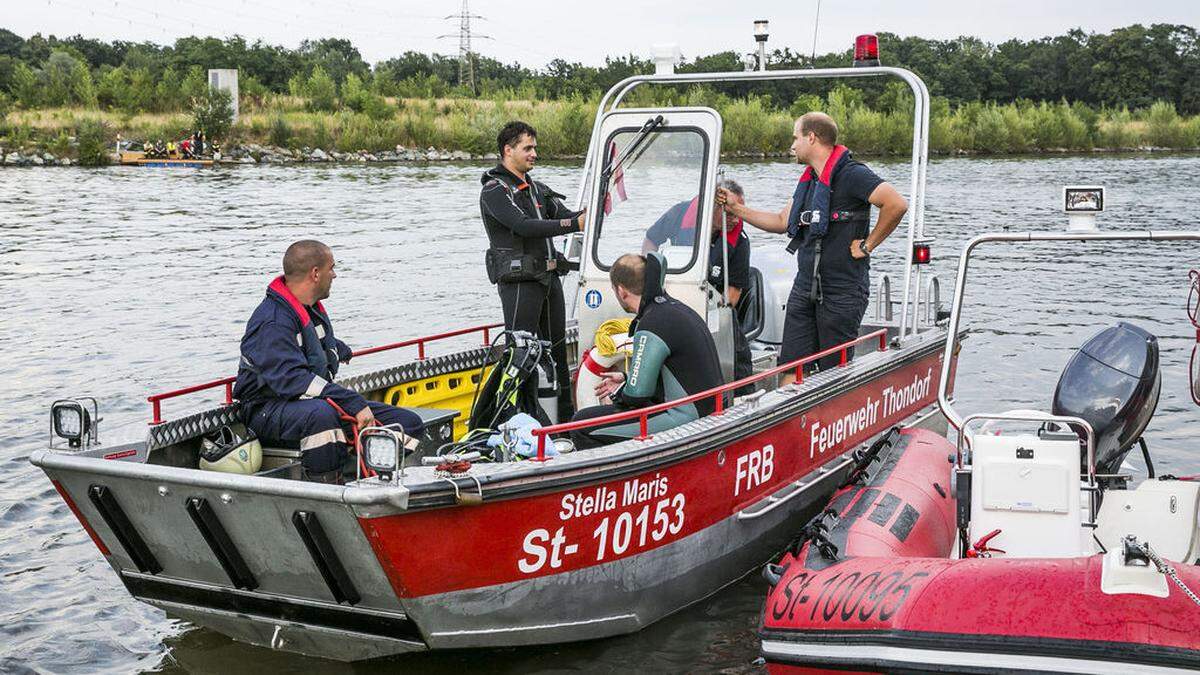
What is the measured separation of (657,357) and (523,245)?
1.65 meters

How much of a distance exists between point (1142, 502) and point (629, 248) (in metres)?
2.84

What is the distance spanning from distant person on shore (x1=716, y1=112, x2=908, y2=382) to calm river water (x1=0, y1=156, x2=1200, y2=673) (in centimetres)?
158

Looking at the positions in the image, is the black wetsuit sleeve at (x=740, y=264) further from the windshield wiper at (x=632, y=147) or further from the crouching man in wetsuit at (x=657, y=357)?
the crouching man in wetsuit at (x=657, y=357)

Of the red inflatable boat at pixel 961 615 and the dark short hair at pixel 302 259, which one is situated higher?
the dark short hair at pixel 302 259

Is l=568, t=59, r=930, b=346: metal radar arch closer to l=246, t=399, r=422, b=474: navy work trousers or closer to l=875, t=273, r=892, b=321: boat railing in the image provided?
l=875, t=273, r=892, b=321: boat railing

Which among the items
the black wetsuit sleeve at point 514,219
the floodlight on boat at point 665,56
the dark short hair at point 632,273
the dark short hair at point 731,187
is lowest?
the dark short hair at point 632,273

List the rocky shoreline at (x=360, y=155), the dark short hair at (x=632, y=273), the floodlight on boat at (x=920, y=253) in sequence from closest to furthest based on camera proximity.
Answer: the dark short hair at (x=632, y=273)
the floodlight on boat at (x=920, y=253)
the rocky shoreline at (x=360, y=155)

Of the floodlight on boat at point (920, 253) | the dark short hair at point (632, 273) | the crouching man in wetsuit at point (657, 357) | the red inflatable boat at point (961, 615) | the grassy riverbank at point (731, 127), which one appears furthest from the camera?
the grassy riverbank at point (731, 127)

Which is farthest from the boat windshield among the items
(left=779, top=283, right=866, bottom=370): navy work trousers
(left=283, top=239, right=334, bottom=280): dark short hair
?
(left=283, top=239, right=334, bottom=280): dark short hair

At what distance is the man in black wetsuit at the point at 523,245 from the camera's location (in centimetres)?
686

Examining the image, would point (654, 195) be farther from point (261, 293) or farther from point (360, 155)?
point (360, 155)

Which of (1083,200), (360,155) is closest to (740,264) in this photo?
(1083,200)

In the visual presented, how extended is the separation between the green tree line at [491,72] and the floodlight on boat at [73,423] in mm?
36148

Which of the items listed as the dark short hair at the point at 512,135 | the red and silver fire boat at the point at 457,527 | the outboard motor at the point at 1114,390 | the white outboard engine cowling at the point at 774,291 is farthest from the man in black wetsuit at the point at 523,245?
the outboard motor at the point at 1114,390
